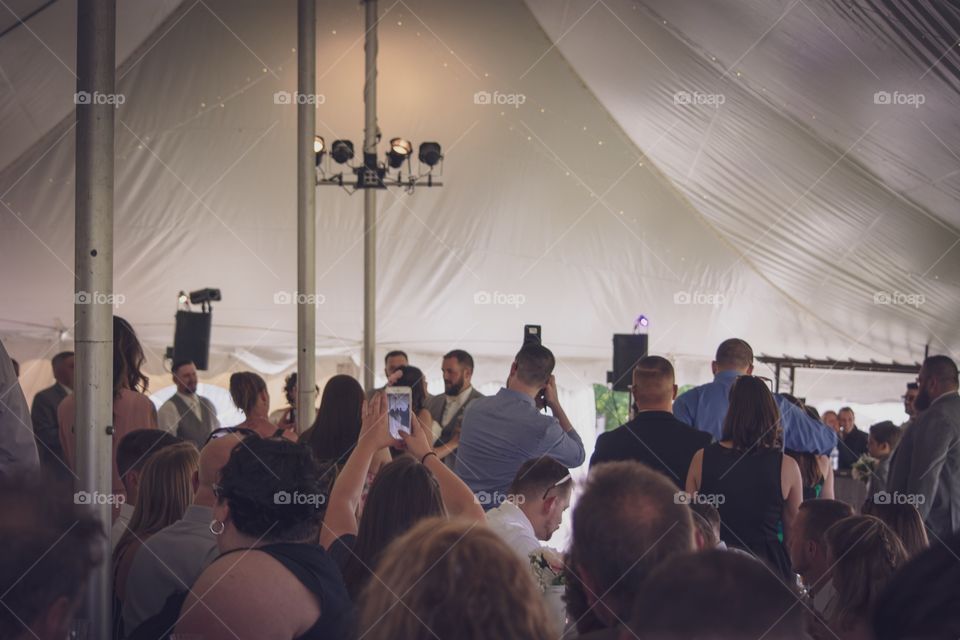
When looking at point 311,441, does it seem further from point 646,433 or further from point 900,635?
point 900,635

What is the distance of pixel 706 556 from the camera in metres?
1.24

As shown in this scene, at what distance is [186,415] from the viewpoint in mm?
6625

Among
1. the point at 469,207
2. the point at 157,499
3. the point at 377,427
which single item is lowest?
the point at 157,499

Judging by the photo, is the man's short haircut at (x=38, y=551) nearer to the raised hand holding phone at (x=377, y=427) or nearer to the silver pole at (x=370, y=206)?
the raised hand holding phone at (x=377, y=427)

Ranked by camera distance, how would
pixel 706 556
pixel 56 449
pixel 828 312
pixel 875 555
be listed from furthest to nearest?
pixel 828 312 → pixel 56 449 → pixel 875 555 → pixel 706 556

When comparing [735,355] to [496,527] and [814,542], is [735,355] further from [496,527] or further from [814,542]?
[496,527]

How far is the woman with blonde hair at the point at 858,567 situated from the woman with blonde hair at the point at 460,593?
1127 millimetres

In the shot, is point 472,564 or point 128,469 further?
point 128,469

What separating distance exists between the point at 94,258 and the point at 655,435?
2.10 m

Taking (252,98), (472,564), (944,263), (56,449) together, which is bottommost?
(56,449)

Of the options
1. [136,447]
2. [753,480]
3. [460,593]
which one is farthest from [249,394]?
[460,593]

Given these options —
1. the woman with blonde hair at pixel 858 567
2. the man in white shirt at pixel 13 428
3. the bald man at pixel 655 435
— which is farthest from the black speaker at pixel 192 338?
the woman with blonde hair at pixel 858 567

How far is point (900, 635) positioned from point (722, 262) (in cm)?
1011

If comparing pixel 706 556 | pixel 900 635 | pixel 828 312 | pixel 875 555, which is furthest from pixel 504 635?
pixel 828 312
